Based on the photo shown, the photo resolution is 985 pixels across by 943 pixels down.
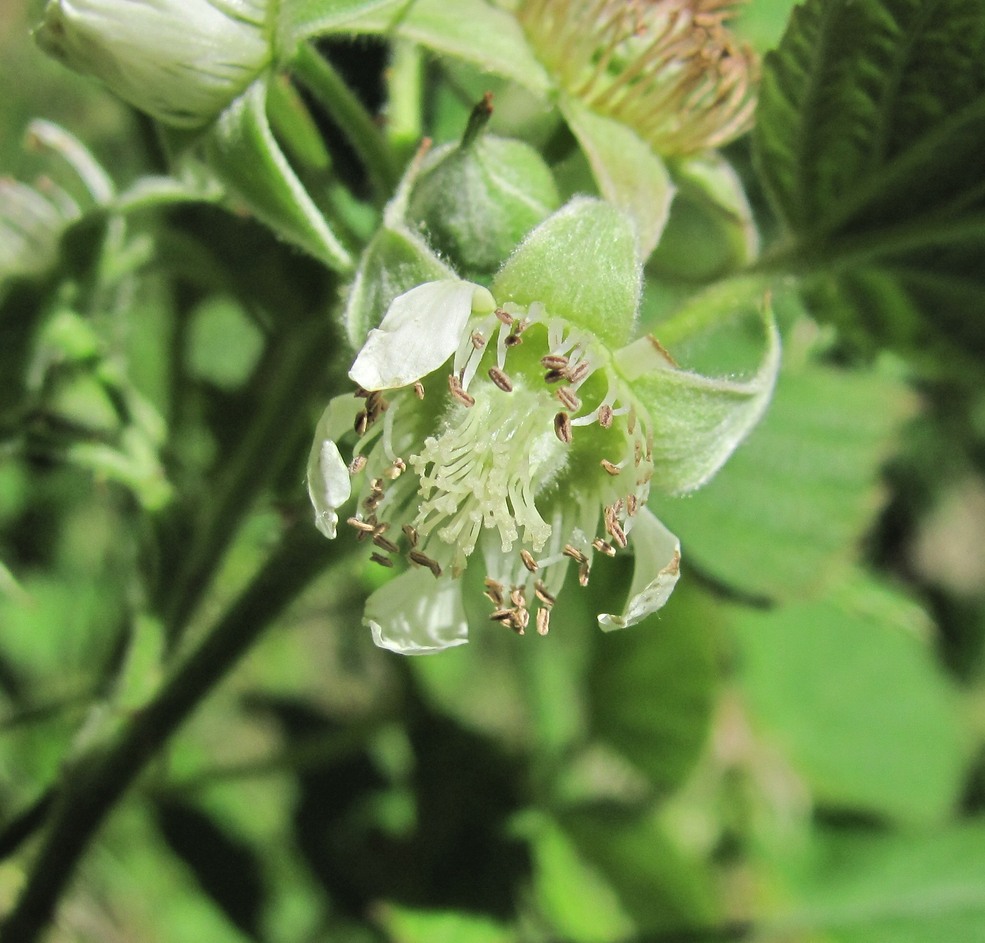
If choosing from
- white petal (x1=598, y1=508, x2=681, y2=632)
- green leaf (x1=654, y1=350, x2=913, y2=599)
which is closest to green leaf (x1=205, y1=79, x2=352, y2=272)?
white petal (x1=598, y1=508, x2=681, y2=632)

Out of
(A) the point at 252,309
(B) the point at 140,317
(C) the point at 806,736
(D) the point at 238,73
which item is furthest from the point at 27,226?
(C) the point at 806,736

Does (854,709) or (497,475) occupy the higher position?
(497,475)

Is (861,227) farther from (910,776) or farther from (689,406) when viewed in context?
(910,776)

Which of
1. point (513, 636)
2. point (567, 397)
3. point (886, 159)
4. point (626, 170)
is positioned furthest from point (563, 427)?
point (513, 636)

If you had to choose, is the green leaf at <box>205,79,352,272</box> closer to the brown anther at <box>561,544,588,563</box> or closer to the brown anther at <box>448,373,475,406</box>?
the brown anther at <box>448,373,475,406</box>

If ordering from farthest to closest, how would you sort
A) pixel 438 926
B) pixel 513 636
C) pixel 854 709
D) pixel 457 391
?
pixel 854 709, pixel 513 636, pixel 438 926, pixel 457 391

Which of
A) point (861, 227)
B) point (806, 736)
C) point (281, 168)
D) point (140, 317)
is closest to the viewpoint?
point (281, 168)

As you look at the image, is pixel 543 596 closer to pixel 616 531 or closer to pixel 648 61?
pixel 616 531

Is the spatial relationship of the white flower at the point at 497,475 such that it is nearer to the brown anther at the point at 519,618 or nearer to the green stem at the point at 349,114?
the brown anther at the point at 519,618
